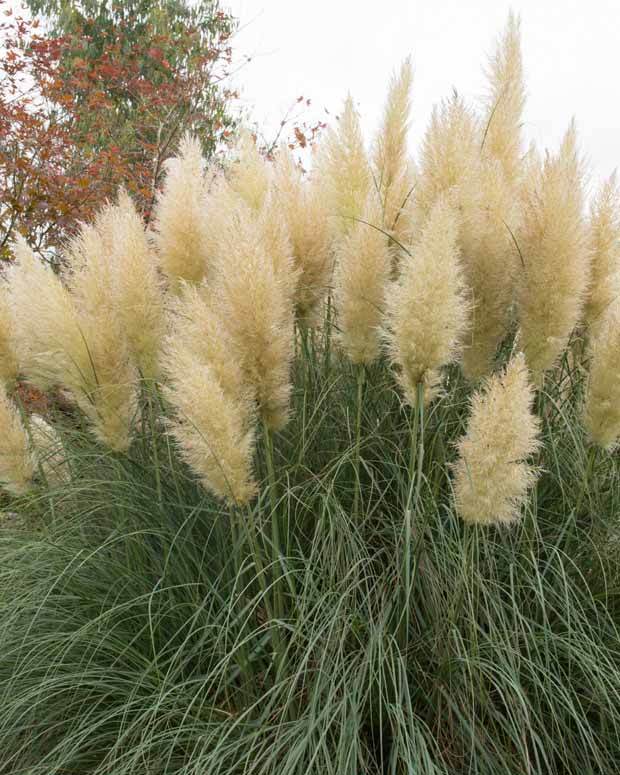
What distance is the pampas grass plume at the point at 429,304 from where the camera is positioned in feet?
7.26

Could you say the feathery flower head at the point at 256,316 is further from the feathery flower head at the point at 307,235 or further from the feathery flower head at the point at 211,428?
the feathery flower head at the point at 307,235

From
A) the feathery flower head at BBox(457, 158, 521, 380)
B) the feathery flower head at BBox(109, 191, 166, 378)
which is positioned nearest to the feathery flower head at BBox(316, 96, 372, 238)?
the feathery flower head at BBox(457, 158, 521, 380)

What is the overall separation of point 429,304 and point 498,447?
0.45 meters

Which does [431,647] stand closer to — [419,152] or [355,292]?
[355,292]

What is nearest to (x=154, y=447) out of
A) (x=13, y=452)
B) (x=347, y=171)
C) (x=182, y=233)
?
(x=13, y=452)

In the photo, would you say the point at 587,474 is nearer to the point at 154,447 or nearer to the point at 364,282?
the point at 364,282

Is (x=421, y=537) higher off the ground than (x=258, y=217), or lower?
lower

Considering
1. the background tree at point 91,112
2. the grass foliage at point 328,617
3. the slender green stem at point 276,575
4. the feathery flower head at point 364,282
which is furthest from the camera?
the background tree at point 91,112

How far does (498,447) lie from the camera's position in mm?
2104

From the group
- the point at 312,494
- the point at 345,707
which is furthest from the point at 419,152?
the point at 345,707

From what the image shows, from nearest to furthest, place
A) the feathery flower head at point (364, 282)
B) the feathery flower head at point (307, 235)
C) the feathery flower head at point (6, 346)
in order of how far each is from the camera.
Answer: the feathery flower head at point (364, 282), the feathery flower head at point (307, 235), the feathery flower head at point (6, 346)

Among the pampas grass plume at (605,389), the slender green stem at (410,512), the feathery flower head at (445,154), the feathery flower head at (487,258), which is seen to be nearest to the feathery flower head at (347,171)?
the feathery flower head at (445,154)

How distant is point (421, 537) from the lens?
2.46 metres

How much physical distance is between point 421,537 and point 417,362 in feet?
1.86
